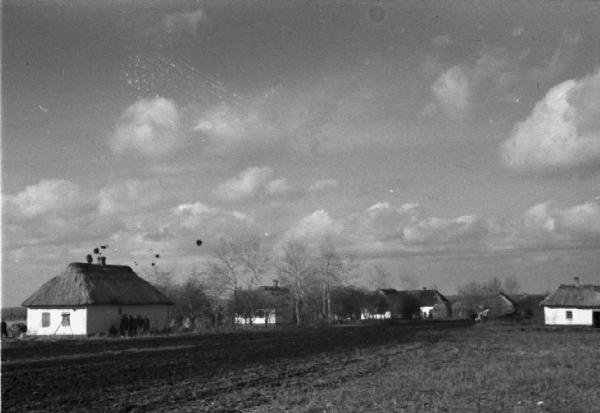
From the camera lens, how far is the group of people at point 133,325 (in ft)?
153

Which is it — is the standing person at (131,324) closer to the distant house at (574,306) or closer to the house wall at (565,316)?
the distant house at (574,306)

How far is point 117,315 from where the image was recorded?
157 ft

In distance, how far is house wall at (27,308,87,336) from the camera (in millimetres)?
45781

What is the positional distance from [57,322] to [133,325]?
503 cm

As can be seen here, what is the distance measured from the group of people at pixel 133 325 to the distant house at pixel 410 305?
50.8 m

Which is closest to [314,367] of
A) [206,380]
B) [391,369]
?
[391,369]

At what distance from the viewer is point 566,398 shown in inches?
542

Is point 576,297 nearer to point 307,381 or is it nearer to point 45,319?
point 45,319

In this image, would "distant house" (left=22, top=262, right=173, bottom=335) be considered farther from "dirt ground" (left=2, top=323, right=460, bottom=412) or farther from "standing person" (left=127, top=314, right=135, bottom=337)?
"dirt ground" (left=2, top=323, right=460, bottom=412)

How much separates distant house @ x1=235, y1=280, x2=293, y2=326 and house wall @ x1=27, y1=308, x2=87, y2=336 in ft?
72.5

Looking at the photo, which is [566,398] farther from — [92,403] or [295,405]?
[92,403]

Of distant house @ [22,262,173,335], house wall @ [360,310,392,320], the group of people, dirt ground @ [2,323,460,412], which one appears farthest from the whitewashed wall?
house wall @ [360,310,392,320]

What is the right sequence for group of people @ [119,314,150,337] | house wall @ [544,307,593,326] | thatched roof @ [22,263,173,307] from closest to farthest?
group of people @ [119,314,150,337] < thatched roof @ [22,263,173,307] < house wall @ [544,307,593,326]

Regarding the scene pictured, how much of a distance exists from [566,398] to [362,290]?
3183 inches
